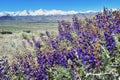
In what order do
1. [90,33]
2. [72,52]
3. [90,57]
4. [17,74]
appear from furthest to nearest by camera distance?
[17,74] < [90,33] < [72,52] < [90,57]

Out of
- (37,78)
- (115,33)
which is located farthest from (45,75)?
(115,33)

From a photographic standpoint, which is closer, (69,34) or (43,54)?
(43,54)

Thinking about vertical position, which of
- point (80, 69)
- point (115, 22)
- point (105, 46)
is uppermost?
point (115, 22)

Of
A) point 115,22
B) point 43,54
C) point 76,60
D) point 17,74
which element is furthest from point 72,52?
point 17,74

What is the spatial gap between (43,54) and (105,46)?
1540 millimetres

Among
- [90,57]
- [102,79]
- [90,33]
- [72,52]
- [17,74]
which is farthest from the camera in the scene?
[17,74]

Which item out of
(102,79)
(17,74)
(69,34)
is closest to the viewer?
(102,79)

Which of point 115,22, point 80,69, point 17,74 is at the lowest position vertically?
point 17,74

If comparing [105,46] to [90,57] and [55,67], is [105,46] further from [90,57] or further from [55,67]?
[55,67]

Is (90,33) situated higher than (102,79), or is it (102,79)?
(90,33)

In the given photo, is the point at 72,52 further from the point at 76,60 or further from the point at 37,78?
the point at 37,78

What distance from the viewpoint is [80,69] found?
595 centimetres

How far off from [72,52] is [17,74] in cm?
214

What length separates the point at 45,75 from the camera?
618 cm
